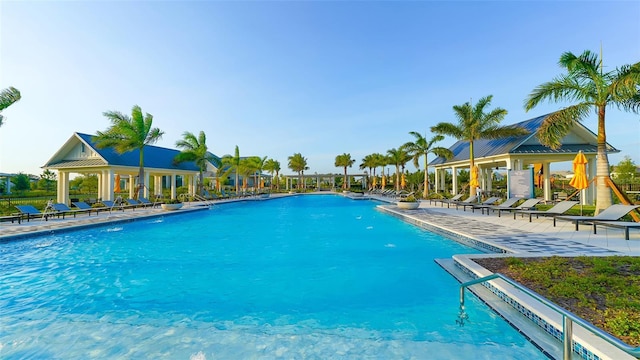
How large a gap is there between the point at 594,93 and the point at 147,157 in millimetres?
28227

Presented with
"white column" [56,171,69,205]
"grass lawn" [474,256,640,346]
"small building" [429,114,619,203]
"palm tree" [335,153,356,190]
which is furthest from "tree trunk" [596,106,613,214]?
"palm tree" [335,153,356,190]

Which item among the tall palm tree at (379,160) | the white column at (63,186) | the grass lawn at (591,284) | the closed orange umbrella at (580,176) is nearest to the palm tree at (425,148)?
the closed orange umbrella at (580,176)

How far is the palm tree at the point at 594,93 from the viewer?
9859 mm

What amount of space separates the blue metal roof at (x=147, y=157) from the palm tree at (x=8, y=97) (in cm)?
703

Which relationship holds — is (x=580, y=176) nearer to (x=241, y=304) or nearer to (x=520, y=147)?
(x=520, y=147)

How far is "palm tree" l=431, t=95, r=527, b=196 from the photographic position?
1891 centimetres

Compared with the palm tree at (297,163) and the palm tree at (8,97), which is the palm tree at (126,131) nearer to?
the palm tree at (8,97)

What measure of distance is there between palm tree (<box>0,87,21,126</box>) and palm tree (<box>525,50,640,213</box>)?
2126 cm

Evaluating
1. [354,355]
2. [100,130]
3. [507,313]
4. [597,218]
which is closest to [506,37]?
[597,218]

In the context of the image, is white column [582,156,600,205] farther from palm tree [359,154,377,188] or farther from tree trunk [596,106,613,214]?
palm tree [359,154,377,188]

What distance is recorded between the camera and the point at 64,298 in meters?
5.06

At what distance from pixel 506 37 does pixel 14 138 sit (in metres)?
25.5

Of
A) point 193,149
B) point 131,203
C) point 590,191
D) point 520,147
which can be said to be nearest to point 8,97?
point 131,203

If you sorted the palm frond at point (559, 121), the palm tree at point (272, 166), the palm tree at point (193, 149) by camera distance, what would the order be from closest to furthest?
1. the palm frond at point (559, 121)
2. the palm tree at point (193, 149)
3. the palm tree at point (272, 166)
